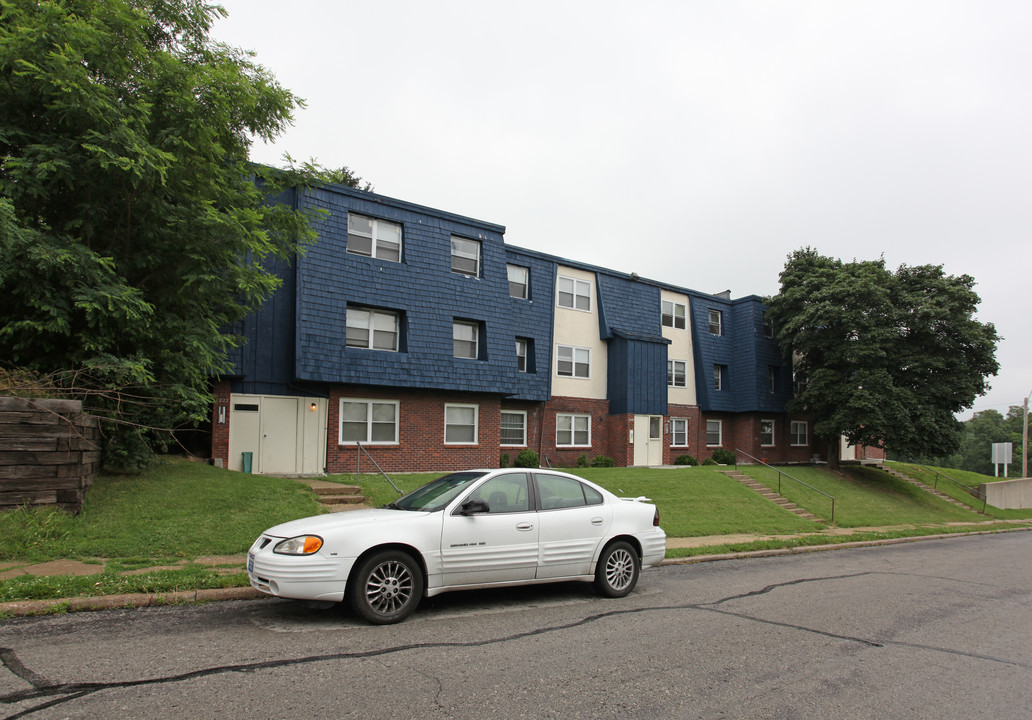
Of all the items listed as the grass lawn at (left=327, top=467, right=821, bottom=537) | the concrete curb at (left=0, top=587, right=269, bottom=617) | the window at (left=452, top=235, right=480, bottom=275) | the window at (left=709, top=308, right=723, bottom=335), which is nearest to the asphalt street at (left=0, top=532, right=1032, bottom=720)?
the concrete curb at (left=0, top=587, right=269, bottom=617)

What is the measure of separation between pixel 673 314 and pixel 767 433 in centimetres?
811

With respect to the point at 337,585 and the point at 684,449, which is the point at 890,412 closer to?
the point at 684,449

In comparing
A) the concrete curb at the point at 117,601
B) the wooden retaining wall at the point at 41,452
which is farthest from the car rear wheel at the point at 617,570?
the wooden retaining wall at the point at 41,452

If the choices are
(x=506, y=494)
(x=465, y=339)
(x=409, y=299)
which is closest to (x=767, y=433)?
(x=465, y=339)

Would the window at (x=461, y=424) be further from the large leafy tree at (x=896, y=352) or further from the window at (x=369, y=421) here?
the large leafy tree at (x=896, y=352)

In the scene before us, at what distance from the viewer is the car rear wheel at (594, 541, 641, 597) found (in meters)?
7.84

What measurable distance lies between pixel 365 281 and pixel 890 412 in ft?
69.5

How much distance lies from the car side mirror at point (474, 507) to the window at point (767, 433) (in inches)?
1080

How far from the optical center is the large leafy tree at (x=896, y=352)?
2619 centimetres

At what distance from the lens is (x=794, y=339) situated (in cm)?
2917

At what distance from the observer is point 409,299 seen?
19.7 m

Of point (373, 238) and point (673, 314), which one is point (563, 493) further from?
point (673, 314)

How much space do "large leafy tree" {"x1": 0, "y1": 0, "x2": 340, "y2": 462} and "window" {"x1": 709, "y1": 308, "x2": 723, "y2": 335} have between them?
23.0 m

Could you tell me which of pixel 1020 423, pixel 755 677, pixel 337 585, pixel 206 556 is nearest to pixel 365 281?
pixel 206 556
